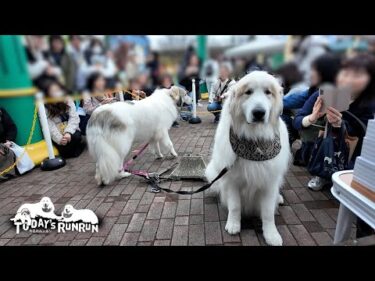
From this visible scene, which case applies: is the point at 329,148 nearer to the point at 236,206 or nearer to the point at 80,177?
the point at 236,206

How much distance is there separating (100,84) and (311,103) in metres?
2.12

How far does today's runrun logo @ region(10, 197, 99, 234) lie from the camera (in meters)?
1.69

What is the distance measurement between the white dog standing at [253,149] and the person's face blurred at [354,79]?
0.33 metres

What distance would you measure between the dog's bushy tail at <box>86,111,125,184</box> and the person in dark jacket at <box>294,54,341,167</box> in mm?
1876

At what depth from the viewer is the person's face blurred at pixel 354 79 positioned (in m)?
1.26

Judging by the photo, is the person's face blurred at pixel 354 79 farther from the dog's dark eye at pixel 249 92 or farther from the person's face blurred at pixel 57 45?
the person's face blurred at pixel 57 45

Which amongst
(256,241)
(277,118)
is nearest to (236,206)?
(256,241)

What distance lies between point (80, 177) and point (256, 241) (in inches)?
91.2

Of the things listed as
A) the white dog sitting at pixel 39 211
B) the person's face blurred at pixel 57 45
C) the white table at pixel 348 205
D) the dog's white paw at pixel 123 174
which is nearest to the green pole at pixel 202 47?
the person's face blurred at pixel 57 45

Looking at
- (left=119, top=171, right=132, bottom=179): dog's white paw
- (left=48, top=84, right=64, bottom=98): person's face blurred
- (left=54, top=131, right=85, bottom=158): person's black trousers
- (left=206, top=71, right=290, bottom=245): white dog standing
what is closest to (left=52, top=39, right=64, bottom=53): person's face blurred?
(left=48, top=84, right=64, bottom=98): person's face blurred

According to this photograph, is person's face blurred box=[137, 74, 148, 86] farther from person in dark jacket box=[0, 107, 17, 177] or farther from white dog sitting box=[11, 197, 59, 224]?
person in dark jacket box=[0, 107, 17, 177]

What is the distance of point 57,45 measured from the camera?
1204 mm

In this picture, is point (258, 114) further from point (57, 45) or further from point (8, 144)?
point (8, 144)

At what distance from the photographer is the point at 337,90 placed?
1510 mm
